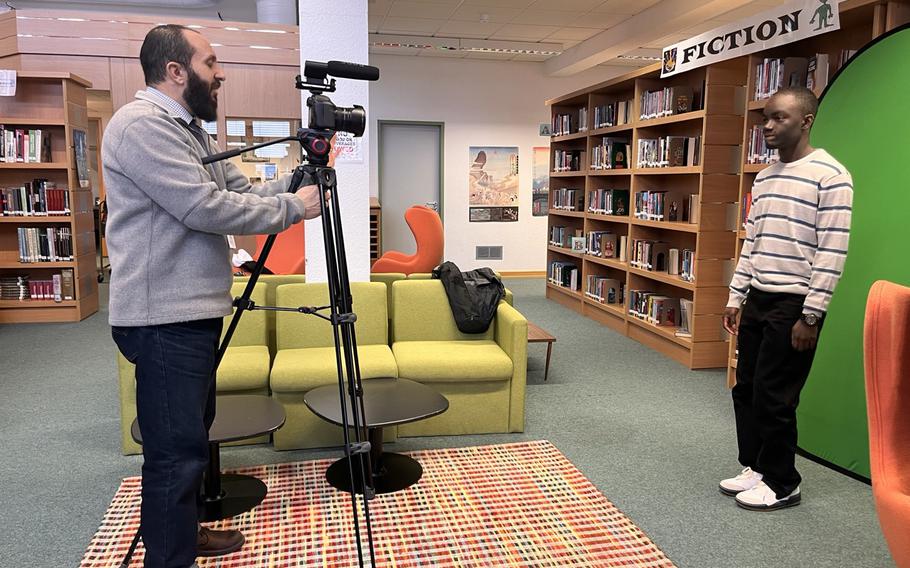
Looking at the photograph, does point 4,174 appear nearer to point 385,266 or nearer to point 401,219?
point 385,266

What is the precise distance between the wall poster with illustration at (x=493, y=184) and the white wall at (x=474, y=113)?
0.28 ft

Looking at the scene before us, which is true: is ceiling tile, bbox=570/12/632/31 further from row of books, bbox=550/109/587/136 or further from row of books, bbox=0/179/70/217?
row of books, bbox=0/179/70/217

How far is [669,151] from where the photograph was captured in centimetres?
530

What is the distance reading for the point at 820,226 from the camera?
98.6 inches

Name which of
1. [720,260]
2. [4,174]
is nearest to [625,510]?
[720,260]

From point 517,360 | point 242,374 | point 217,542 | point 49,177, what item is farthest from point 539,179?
point 217,542

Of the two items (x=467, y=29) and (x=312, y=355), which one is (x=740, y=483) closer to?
(x=312, y=355)

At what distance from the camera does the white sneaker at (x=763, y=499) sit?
107 inches

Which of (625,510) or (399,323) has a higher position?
(399,323)

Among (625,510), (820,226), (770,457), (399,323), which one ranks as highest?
(820,226)

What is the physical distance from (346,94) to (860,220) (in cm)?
258

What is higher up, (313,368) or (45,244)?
(45,244)

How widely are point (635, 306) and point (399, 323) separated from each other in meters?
2.83

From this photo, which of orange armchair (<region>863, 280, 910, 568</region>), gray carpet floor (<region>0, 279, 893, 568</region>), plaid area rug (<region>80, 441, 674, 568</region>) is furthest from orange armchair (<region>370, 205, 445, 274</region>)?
orange armchair (<region>863, 280, 910, 568</region>)
